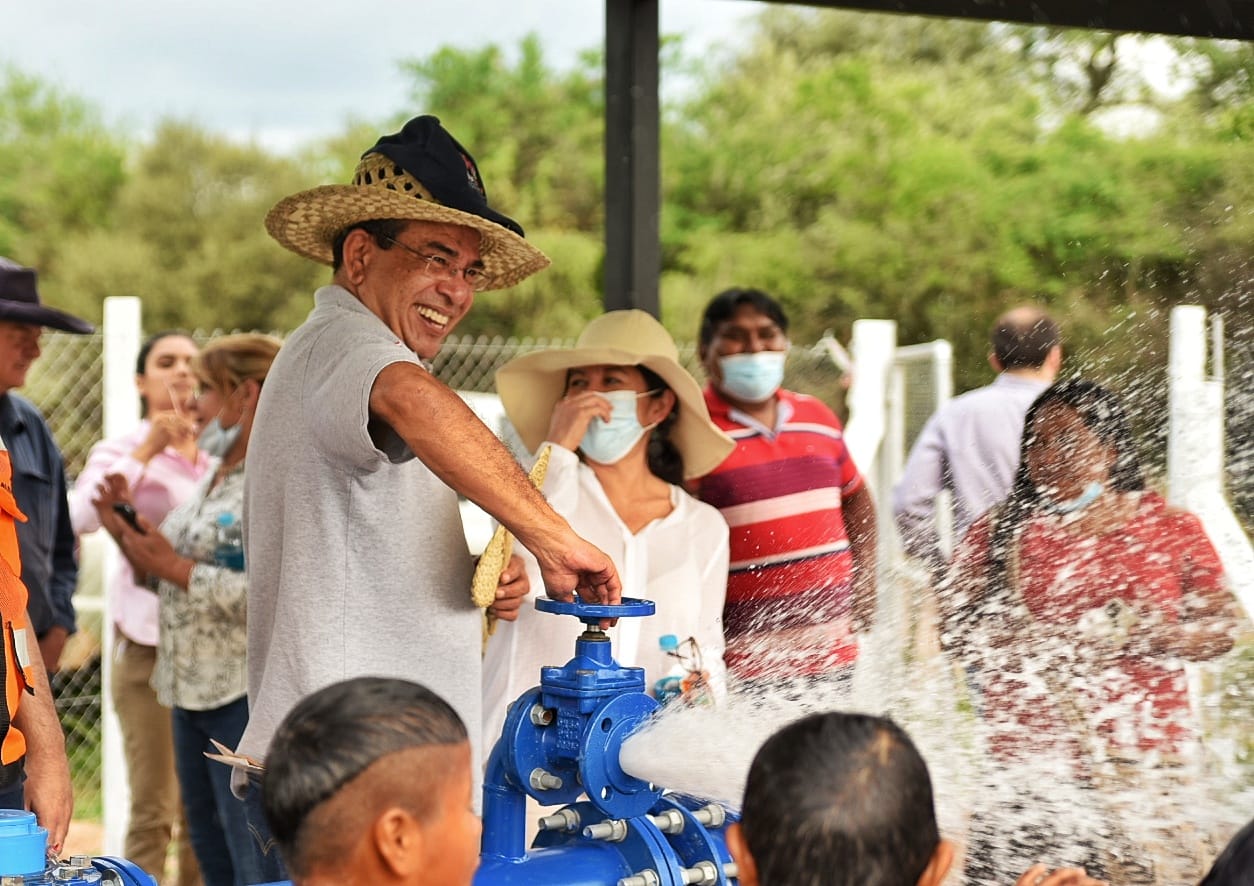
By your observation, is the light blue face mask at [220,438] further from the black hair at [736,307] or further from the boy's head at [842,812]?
the boy's head at [842,812]

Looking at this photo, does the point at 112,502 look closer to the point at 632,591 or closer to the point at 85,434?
the point at 632,591

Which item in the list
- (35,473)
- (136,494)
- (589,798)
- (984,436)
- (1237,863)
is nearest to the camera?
(1237,863)

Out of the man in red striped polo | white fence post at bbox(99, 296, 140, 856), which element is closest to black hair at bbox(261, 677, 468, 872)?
the man in red striped polo

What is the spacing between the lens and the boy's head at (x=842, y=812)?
5.70 ft

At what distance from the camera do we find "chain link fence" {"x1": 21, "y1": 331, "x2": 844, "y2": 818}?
25.9 ft

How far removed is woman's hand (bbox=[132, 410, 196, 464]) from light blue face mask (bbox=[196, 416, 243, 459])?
50 cm

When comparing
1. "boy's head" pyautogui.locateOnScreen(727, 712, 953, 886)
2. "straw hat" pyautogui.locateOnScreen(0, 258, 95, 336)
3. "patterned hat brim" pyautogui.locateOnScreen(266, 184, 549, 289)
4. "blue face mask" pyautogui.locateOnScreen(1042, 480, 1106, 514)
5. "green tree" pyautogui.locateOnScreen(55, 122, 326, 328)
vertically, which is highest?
"green tree" pyautogui.locateOnScreen(55, 122, 326, 328)

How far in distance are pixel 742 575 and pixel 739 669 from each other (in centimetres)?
37

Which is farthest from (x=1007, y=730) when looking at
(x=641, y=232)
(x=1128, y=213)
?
(x=1128, y=213)

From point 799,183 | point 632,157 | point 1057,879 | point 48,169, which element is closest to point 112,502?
point 632,157

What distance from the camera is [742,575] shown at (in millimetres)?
4316

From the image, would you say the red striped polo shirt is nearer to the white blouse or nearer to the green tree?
the white blouse

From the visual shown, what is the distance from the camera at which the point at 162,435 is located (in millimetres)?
5539

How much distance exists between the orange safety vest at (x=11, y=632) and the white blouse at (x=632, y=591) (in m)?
1.16
